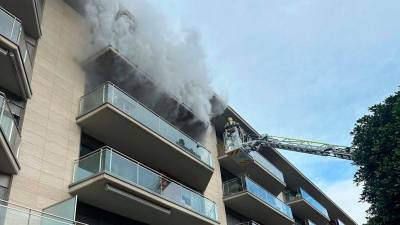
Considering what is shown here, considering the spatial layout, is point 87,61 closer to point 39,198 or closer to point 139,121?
point 139,121

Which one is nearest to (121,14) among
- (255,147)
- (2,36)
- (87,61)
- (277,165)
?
(87,61)

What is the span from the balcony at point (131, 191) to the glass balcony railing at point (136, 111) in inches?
→ 83.9

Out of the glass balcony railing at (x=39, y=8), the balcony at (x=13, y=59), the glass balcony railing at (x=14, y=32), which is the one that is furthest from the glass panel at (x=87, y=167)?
the glass balcony railing at (x=39, y=8)

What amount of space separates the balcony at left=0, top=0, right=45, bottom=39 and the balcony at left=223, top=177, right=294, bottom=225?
1243cm

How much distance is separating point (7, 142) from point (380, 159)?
12238 mm

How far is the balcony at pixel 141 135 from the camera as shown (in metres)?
15.4

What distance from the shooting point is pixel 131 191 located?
46.3 ft

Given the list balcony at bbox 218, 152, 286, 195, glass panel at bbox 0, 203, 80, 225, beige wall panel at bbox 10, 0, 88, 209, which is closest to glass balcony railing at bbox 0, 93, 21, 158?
beige wall panel at bbox 10, 0, 88, 209

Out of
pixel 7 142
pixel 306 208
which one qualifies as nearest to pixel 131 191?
pixel 7 142

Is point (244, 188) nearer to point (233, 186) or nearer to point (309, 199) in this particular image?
point (233, 186)

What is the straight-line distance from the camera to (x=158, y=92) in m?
20.3

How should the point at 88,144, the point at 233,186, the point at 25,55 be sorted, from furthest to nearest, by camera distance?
1. the point at 233,186
2. the point at 88,144
3. the point at 25,55

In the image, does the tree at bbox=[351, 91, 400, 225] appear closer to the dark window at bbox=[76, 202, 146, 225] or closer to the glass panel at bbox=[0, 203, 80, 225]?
the dark window at bbox=[76, 202, 146, 225]

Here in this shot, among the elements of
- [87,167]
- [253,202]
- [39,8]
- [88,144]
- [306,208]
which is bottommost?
[87,167]
